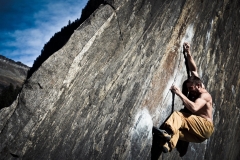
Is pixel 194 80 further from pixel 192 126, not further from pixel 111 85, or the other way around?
pixel 111 85

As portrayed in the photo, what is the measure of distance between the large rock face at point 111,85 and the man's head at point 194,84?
0.26 metres

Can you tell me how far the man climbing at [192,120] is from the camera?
11.8ft

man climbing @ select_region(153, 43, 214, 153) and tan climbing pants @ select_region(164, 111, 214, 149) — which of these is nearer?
man climbing @ select_region(153, 43, 214, 153)

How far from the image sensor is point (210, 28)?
17.0ft

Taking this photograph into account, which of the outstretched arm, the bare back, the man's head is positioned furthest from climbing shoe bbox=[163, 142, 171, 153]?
the outstretched arm

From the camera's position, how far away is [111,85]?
341cm

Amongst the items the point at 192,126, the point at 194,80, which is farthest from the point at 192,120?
the point at 194,80

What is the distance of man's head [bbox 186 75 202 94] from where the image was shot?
13.7 ft

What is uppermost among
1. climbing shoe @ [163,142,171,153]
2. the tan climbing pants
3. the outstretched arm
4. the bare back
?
the outstretched arm

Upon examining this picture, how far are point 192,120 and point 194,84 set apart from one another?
0.84 metres

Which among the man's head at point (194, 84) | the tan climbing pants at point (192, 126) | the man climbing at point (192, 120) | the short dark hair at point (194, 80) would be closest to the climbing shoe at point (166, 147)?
the man climbing at point (192, 120)

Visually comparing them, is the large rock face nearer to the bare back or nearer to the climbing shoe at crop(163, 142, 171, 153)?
the climbing shoe at crop(163, 142, 171, 153)

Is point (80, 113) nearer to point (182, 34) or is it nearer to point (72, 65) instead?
point (72, 65)

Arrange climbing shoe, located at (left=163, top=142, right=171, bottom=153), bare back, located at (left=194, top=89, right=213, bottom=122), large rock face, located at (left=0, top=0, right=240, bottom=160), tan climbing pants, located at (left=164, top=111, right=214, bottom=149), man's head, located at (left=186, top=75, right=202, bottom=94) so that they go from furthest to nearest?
man's head, located at (left=186, top=75, right=202, bottom=94) < bare back, located at (left=194, top=89, right=213, bottom=122) < tan climbing pants, located at (left=164, top=111, right=214, bottom=149) < climbing shoe, located at (left=163, top=142, right=171, bottom=153) < large rock face, located at (left=0, top=0, right=240, bottom=160)
